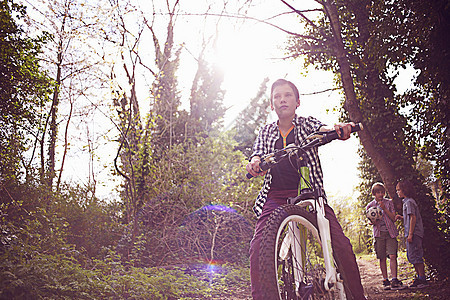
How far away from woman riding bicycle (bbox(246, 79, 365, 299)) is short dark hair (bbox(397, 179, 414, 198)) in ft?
11.5

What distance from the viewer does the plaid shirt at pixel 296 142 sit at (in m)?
2.57

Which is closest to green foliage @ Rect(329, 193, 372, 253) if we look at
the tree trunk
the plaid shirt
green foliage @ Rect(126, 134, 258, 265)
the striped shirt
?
green foliage @ Rect(126, 134, 258, 265)

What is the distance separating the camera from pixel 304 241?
7.54 feet

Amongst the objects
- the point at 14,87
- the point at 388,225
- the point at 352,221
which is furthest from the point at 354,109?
the point at 352,221

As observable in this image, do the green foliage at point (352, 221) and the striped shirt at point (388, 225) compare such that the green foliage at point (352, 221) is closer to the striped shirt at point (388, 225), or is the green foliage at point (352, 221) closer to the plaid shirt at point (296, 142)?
the striped shirt at point (388, 225)

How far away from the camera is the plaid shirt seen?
2570mm

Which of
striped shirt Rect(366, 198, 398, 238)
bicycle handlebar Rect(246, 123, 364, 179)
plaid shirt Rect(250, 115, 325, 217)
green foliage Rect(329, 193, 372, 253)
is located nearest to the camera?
bicycle handlebar Rect(246, 123, 364, 179)

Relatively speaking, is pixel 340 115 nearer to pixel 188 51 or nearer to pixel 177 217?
pixel 177 217

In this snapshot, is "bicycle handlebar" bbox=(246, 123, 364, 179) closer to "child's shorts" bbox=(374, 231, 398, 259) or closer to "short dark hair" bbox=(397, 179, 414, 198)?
"short dark hair" bbox=(397, 179, 414, 198)

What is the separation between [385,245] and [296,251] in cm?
437

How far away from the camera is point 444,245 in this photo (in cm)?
500

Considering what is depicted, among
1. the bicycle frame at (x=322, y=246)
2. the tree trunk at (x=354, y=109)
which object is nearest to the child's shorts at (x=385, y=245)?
the tree trunk at (x=354, y=109)

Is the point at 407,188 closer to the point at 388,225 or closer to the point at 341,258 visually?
the point at 388,225

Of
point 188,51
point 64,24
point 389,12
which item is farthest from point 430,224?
point 188,51
